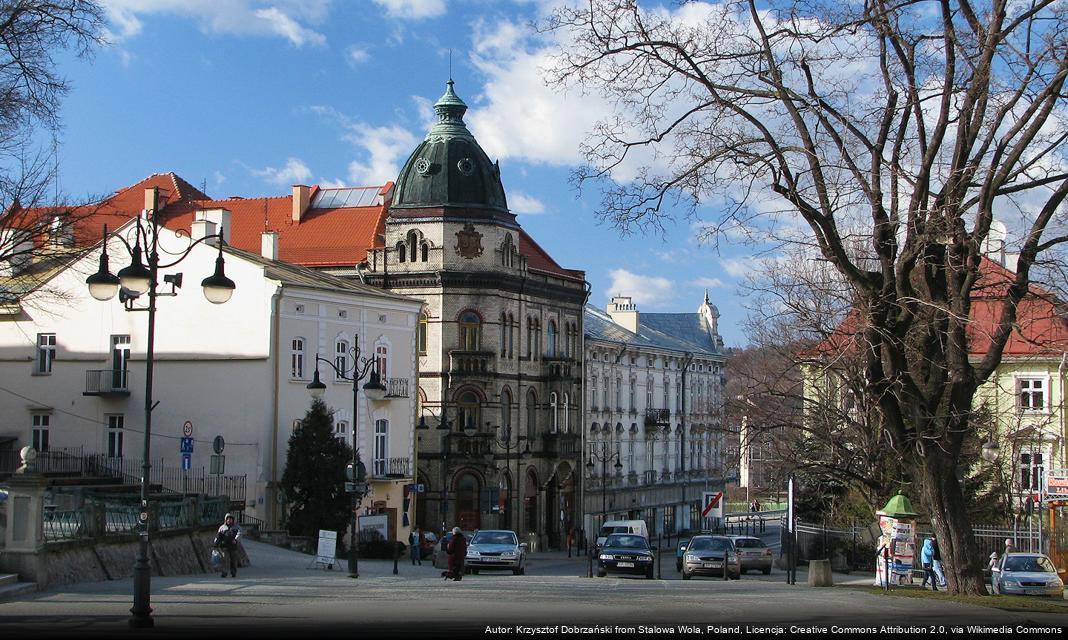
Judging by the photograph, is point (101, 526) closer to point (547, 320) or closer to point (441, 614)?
point (441, 614)

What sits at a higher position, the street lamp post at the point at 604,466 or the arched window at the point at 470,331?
the arched window at the point at 470,331

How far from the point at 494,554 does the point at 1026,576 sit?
1410 cm

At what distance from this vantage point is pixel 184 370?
1876 inches

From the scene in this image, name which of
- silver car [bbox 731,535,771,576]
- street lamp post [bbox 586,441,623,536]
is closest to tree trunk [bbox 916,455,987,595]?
silver car [bbox 731,535,771,576]

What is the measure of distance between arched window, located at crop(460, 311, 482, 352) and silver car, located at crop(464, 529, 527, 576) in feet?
85.6

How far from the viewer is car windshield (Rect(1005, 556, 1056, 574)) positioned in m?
32.4

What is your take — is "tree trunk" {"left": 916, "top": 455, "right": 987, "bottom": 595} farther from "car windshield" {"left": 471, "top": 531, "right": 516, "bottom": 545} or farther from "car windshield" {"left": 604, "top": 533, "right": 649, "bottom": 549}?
"car windshield" {"left": 604, "top": 533, "right": 649, "bottom": 549}

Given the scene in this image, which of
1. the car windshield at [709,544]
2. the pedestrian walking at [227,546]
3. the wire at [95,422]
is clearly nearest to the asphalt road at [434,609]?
the pedestrian walking at [227,546]

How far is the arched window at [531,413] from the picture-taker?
67.0m

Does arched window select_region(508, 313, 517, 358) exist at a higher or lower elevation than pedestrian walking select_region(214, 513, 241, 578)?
higher

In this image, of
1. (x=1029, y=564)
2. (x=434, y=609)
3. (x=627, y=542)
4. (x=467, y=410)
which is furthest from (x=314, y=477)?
(x=434, y=609)

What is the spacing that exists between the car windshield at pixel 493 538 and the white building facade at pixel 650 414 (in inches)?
1181

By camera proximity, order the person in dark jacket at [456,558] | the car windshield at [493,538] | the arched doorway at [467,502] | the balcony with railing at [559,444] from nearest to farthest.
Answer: the person in dark jacket at [456,558]
the car windshield at [493,538]
the arched doorway at [467,502]
the balcony with railing at [559,444]

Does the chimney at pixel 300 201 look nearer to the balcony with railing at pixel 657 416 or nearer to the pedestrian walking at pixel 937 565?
the balcony with railing at pixel 657 416
